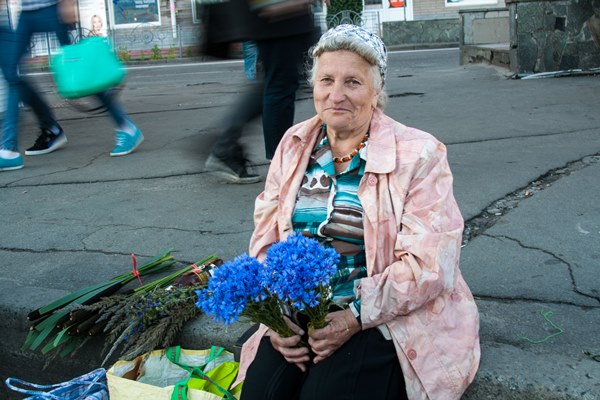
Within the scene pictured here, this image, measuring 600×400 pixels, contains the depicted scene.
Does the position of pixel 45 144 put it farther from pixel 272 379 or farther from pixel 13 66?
pixel 272 379

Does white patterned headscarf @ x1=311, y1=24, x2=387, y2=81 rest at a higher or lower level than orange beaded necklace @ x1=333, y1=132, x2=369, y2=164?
higher

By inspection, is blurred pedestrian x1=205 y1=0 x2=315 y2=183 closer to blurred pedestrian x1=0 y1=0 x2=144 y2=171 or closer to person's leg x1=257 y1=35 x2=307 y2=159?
person's leg x1=257 y1=35 x2=307 y2=159

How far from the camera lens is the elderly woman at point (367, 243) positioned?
224 centimetres

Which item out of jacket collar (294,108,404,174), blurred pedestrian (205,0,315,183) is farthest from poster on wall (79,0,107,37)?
jacket collar (294,108,404,174)

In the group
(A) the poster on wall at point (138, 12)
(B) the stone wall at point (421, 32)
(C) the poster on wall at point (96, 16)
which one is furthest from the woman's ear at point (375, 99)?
(A) the poster on wall at point (138, 12)

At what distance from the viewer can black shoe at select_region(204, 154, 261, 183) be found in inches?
187

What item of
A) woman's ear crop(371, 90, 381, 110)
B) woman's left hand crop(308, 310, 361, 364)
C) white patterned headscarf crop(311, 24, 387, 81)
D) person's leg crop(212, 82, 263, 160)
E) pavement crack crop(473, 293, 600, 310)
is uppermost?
white patterned headscarf crop(311, 24, 387, 81)

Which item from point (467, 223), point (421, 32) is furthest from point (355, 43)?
point (421, 32)

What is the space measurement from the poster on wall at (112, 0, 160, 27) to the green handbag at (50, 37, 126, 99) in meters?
23.3

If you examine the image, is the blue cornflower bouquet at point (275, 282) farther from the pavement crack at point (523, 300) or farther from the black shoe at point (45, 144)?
the black shoe at point (45, 144)

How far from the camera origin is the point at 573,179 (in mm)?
4418

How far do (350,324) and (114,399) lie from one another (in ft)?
3.26

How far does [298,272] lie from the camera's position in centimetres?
203

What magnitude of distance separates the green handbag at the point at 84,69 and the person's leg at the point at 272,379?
3.64 m
